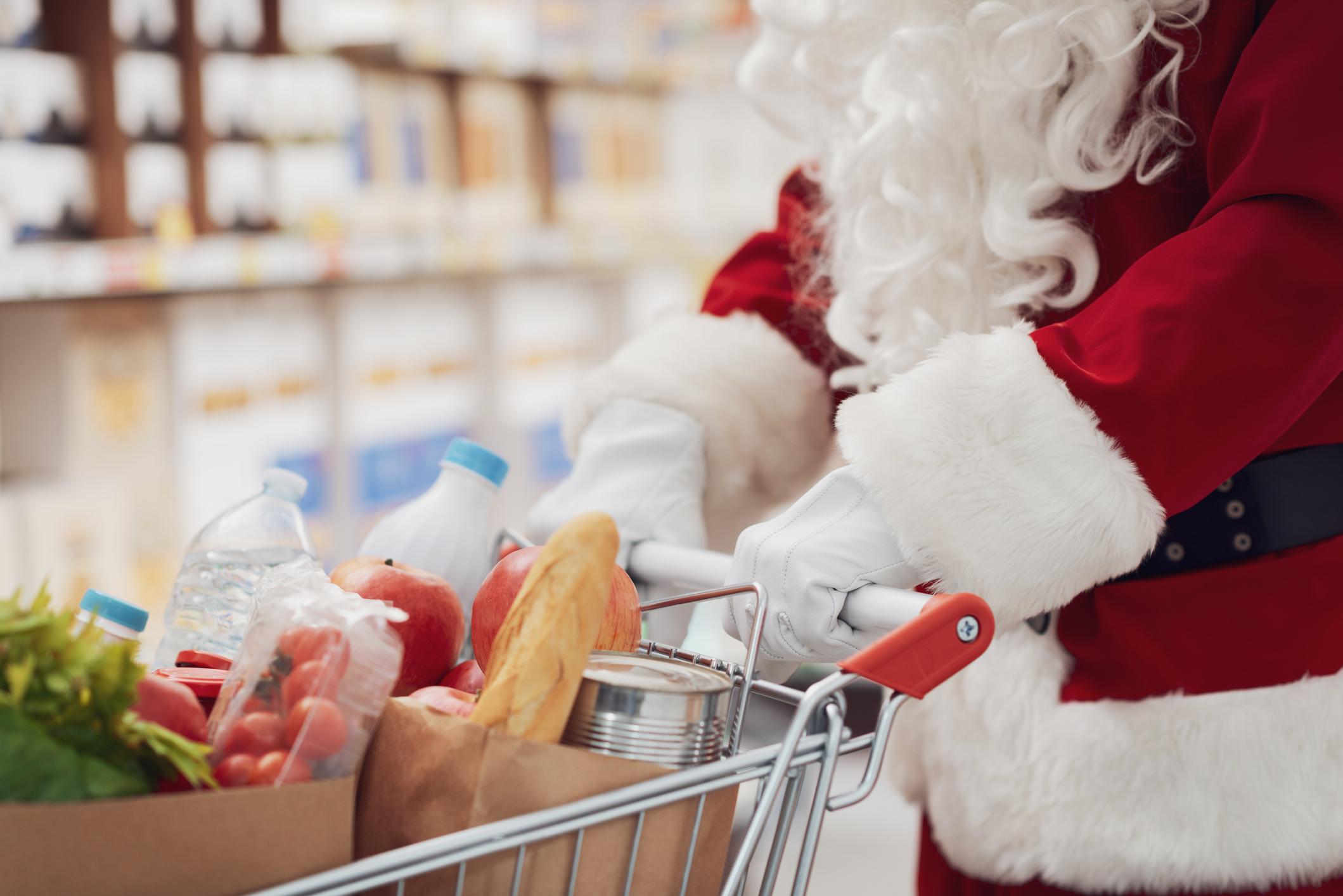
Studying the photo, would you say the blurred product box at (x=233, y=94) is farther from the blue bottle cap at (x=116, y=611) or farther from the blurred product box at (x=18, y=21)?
the blue bottle cap at (x=116, y=611)

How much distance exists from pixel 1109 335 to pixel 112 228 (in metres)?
1.96

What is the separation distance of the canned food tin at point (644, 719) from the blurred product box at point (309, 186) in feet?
7.10

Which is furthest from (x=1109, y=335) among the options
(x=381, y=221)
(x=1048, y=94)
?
(x=381, y=221)

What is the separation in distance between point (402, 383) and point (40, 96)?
1.24m

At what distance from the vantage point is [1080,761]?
0.93 meters

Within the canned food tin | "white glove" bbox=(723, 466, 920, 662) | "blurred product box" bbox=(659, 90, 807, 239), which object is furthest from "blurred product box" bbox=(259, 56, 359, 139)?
the canned food tin

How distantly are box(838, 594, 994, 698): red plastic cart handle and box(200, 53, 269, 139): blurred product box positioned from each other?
216 cm

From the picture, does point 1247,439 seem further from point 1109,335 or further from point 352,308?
point 352,308

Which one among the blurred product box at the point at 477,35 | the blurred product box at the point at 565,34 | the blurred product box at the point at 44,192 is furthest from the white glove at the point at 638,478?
the blurred product box at the point at 565,34

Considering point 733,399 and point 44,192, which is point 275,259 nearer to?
point 44,192

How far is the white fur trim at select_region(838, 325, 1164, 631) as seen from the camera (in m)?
0.75

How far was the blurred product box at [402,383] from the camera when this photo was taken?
3.02m

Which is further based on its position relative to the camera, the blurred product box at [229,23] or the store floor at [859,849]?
the blurred product box at [229,23]

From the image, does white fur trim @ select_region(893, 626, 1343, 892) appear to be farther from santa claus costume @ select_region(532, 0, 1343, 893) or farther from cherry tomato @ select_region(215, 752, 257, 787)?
cherry tomato @ select_region(215, 752, 257, 787)
